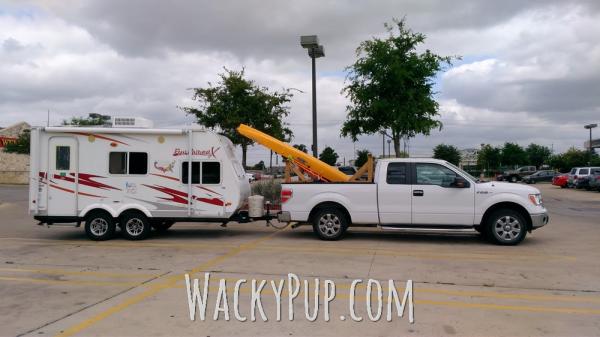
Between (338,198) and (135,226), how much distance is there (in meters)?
4.77

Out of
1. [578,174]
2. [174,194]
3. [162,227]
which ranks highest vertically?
[578,174]

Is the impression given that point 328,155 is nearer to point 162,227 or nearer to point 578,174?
point 578,174

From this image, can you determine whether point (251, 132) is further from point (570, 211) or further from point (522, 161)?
point (522, 161)

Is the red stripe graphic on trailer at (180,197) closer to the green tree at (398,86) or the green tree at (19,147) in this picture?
the green tree at (398,86)

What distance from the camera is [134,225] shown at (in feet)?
38.5

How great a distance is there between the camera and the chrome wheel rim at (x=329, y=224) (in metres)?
11.3

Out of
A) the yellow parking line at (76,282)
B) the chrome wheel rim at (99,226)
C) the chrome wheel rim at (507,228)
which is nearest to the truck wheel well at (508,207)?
the chrome wheel rim at (507,228)

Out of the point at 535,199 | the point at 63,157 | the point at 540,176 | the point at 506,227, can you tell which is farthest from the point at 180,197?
the point at 540,176

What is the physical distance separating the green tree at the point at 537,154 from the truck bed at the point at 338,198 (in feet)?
279

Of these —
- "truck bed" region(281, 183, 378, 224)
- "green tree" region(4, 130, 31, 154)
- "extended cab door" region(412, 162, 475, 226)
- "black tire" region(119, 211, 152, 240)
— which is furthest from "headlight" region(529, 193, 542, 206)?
"green tree" region(4, 130, 31, 154)

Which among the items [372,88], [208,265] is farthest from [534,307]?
[372,88]

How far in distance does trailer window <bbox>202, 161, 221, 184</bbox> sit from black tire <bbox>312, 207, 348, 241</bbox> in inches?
96.9

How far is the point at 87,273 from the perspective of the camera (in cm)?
809

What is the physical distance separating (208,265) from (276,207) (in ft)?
12.5
